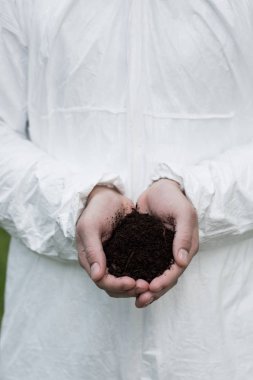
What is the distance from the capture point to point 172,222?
62.1 inches

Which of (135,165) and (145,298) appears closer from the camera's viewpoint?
(145,298)

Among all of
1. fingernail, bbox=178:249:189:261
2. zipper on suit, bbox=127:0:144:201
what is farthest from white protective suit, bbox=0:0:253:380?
fingernail, bbox=178:249:189:261

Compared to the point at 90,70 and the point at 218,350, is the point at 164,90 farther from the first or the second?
the point at 218,350

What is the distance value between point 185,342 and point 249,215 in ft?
1.01

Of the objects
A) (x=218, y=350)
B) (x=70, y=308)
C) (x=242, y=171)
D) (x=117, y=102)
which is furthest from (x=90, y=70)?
(x=218, y=350)

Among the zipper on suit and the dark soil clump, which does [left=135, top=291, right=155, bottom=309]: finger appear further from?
the zipper on suit

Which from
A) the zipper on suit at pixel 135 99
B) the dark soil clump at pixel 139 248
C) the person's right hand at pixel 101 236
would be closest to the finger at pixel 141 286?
the person's right hand at pixel 101 236

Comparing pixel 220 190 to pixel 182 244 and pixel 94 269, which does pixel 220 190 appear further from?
pixel 94 269

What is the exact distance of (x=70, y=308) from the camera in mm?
1714

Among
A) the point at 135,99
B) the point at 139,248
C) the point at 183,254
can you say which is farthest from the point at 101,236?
the point at 135,99

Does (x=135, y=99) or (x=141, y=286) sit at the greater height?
(x=135, y=99)

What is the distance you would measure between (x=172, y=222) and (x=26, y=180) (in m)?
0.36

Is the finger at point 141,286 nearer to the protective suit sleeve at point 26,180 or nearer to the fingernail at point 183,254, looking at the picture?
the fingernail at point 183,254

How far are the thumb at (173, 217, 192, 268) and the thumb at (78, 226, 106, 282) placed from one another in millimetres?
142
